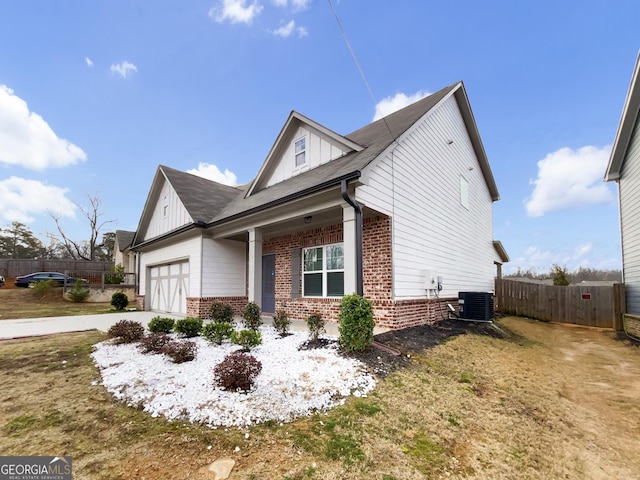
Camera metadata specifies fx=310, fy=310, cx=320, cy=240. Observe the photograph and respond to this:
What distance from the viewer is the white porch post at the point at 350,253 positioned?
642cm

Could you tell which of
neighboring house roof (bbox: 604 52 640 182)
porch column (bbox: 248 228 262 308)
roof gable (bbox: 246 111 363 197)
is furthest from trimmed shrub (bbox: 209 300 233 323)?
neighboring house roof (bbox: 604 52 640 182)

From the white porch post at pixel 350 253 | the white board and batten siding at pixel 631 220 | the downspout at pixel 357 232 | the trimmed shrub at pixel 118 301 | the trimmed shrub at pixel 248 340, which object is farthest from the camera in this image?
the trimmed shrub at pixel 118 301

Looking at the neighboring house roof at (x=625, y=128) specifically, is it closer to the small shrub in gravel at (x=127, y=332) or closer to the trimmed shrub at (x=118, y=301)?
the small shrub in gravel at (x=127, y=332)

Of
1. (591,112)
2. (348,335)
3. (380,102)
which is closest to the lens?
(348,335)

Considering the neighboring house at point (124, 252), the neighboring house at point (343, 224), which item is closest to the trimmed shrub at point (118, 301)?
the neighboring house at point (343, 224)

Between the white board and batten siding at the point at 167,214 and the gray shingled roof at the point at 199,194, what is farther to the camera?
the white board and batten siding at the point at 167,214

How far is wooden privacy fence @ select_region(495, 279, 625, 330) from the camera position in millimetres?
11180

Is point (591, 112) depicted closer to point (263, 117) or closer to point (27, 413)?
point (263, 117)

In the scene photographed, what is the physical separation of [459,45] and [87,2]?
1259 centimetres

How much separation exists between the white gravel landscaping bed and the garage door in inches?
256

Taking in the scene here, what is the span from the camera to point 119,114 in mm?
16594

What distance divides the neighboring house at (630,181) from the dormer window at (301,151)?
988 centimetres

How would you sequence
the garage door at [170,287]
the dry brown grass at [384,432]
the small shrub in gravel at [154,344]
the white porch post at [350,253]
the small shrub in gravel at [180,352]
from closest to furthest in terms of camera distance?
the dry brown grass at [384,432] < the small shrub in gravel at [180,352] < the small shrub in gravel at [154,344] < the white porch post at [350,253] < the garage door at [170,287]

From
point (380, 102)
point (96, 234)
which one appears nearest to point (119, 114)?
point (380, 102)
